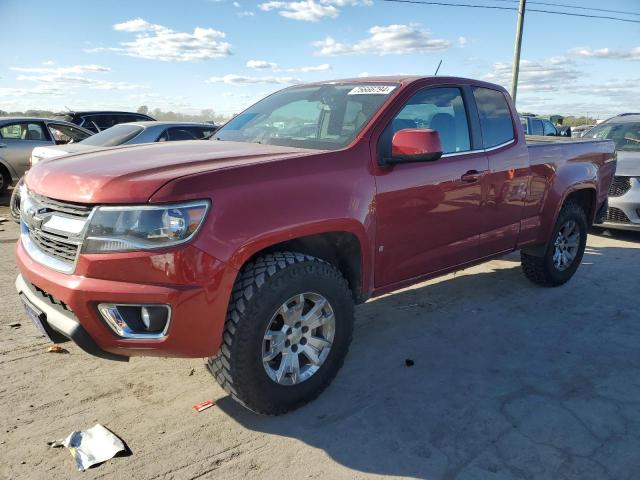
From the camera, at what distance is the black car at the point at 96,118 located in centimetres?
1320

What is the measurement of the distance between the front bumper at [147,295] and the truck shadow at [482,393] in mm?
731

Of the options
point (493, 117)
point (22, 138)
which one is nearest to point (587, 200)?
point (493, 117)

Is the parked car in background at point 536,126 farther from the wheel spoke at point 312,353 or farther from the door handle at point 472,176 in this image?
the wheel spoke at point 312,353

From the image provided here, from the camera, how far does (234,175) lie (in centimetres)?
257

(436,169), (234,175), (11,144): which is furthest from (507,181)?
(11,144)

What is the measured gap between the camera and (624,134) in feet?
28.9

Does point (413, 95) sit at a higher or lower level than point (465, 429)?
higher

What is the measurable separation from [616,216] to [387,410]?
6.37 metres

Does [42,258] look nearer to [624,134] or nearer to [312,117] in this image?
[312,117]

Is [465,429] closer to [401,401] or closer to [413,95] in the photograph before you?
[401,401]

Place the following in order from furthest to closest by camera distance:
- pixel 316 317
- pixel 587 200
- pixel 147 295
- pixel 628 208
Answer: pixel 628 208 → pixel 587 200 → pixel 316 317 → pixel 147 295

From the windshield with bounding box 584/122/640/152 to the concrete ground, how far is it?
5314 mm

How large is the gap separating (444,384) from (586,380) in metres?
0.96

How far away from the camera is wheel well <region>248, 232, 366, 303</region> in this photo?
310 cm
